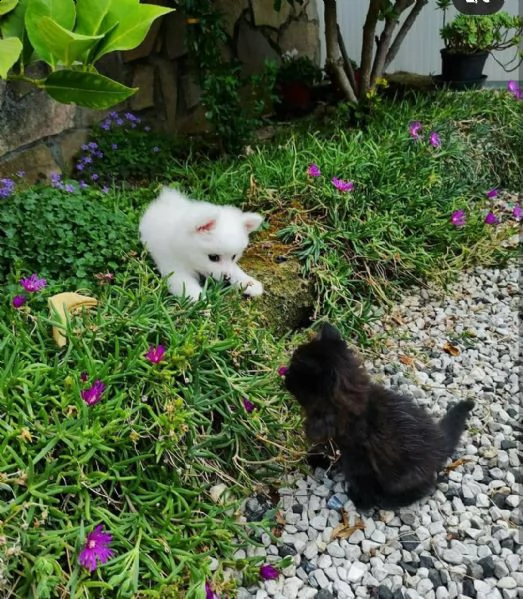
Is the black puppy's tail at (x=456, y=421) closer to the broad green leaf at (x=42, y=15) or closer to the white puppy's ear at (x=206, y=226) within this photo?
the white puppy's ear at (x=206, y=226)

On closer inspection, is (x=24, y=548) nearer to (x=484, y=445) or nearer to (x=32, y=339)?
(x=32, y=339)

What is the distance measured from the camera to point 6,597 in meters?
1.65

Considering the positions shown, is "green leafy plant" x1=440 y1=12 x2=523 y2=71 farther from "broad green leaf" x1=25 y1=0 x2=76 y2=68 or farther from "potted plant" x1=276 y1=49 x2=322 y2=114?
"broad green leaf" x1=25 y1=0 x2=76 y2=68

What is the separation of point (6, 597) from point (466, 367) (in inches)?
88.0

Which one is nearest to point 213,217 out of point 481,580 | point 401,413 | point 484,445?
point 401,413

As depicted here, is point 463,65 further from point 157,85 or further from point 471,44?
point 157,85

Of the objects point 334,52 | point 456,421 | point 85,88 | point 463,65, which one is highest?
point 85,88

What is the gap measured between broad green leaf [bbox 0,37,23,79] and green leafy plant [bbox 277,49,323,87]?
4486mm

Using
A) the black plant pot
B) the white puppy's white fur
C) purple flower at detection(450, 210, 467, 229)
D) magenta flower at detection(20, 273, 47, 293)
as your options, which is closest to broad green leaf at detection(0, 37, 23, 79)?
magenta flower at detection(20, 273, 47, 293)

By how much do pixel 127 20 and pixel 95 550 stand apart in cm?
192

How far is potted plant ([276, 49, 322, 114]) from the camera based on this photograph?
625 cm

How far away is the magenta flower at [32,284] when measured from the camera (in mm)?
2439

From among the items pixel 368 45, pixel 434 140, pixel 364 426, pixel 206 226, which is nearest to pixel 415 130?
pixel 434 140

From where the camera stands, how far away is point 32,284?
2451 mm
